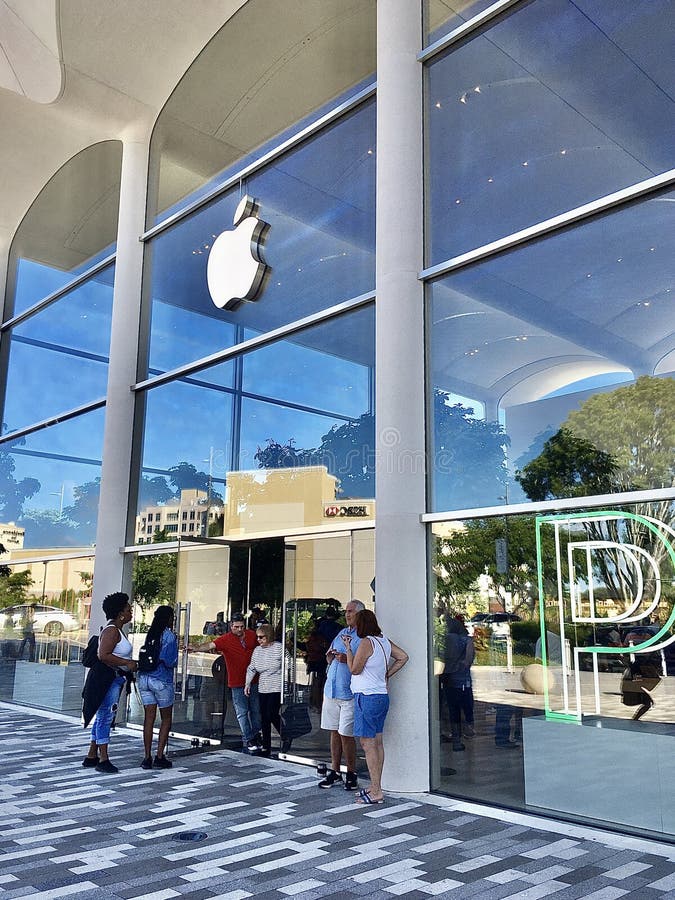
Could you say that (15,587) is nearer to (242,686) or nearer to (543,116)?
(242,686)

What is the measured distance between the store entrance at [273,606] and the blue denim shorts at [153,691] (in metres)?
0.78

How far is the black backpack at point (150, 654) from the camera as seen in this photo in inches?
292

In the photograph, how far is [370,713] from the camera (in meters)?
6.10

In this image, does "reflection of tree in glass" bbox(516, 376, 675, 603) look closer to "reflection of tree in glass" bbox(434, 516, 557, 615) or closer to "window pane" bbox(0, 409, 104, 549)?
"reflection of tree in glass" bbox(434, 516, 557, 615)

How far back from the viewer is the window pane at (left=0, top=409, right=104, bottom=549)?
38.4ft

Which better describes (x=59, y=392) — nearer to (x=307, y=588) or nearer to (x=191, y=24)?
(x=191, y=24)

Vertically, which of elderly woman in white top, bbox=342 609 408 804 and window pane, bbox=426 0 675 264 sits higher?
window pane, bbox=426 0 675 264

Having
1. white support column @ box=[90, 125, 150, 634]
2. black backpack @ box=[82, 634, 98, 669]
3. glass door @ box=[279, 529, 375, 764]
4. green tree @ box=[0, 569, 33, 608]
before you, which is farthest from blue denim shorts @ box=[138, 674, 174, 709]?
green tree @ box=[0, 569, 33, 608]

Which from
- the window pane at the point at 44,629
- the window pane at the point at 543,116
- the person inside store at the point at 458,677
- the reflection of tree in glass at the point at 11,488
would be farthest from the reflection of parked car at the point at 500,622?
the reflection of tree in glass at the point at 11,488

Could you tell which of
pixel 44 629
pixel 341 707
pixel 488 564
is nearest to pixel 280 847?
pixel 341 707

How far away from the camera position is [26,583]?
13.1 m

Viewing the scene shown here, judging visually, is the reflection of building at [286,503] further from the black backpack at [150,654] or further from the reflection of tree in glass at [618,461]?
the reflection of tree in glass at [618,461]

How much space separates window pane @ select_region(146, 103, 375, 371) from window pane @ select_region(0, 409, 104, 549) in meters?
2.01

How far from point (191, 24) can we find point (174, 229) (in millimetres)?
2700
